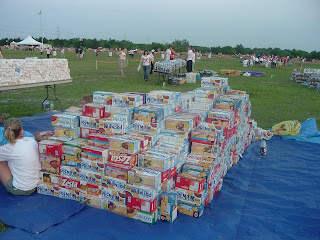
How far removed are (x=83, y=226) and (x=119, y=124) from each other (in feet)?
5.23

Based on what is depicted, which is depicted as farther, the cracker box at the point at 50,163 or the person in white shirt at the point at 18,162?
the cracker box at the point at 50,163

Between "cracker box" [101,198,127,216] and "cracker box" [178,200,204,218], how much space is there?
2.81 ft

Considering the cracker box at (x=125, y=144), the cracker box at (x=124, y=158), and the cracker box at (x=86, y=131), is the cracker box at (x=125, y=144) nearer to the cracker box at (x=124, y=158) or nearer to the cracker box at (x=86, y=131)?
the cracker box at (x=124, y=158)

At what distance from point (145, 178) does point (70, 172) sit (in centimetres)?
133

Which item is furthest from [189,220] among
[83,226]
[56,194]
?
[56,194]

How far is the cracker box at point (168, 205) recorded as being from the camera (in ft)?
13.5

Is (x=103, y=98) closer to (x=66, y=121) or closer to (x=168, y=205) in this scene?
(x=66, y=121)

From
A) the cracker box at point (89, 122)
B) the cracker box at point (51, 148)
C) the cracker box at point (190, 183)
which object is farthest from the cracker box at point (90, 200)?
the cracker box at point (190, 183)

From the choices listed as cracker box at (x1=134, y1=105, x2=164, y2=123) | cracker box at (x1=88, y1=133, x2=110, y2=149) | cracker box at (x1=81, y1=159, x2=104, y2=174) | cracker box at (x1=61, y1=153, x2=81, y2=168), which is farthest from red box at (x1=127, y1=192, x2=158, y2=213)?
cracker box at (x1=134, y1=105, x2=164, y2=123)

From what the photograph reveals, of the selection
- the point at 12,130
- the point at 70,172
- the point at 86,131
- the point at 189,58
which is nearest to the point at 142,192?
the point at 70,172

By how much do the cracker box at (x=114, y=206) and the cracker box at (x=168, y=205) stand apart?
527mm

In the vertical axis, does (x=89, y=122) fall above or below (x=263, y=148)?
above

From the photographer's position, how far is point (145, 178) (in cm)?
404

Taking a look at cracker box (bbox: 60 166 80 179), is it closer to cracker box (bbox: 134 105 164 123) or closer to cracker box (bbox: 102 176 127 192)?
cracker box (bbox: 102 176 127 192)
